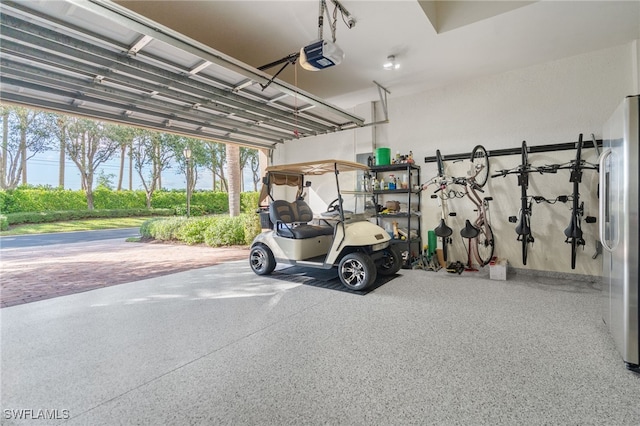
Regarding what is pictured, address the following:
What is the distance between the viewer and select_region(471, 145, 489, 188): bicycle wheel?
191 inches

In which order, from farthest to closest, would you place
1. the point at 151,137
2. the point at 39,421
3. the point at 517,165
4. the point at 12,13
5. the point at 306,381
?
1. the point at 151,137
2. the point at 517,165
3. the point at 12,13
4. the point at 306,381
5. the point at 39,421

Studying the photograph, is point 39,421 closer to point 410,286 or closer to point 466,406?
point 466,406

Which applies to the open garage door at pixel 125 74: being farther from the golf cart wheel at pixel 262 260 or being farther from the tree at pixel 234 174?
the tree at pixel 234 174

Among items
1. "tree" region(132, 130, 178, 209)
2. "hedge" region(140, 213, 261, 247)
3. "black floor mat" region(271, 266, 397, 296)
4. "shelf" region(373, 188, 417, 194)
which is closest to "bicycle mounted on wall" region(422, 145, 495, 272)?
"shelf" region(373, 188, 417, 194)

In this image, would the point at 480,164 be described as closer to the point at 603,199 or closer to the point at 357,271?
the point at 603,199

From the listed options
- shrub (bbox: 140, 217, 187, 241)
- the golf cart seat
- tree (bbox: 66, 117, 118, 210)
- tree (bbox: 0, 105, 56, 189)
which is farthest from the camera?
tree (bbox: 66, 117, 118, 210)

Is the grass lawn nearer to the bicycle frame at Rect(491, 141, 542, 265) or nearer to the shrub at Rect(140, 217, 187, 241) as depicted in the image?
the shrub at Rect(140, 217, 187, 241)

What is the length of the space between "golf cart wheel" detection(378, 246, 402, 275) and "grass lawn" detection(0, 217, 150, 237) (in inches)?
513

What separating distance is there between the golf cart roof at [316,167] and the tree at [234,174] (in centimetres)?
412

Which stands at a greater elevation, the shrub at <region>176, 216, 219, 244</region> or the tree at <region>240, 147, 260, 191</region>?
the tree at <region>240, 147, 260, 191</region>

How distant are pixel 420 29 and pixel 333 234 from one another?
300 cm

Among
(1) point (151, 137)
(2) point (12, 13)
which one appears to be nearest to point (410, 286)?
(2) point (12, 13)

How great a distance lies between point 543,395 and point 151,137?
16874 mm

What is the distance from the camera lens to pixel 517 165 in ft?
15.6
